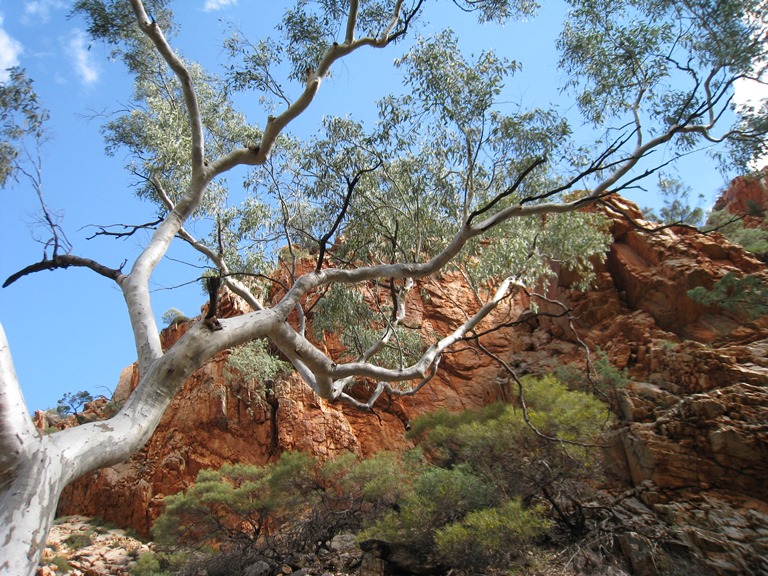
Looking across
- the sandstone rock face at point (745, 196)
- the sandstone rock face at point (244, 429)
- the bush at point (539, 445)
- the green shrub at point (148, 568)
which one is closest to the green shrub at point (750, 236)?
the sandstone rock face at point (745, 196)

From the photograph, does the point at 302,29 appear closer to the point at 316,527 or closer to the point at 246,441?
the point at 316,527

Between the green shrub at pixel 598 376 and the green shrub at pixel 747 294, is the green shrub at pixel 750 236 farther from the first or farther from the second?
the green shrub at pixel 598 376

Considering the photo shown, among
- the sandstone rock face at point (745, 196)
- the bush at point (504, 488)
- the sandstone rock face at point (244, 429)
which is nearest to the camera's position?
the bush at point (504, 488)

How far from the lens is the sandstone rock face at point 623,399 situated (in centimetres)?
796

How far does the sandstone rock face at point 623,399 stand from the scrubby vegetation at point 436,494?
3.77 ft

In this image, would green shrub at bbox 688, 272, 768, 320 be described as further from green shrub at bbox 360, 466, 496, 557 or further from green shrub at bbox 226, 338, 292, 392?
green shrub at bbox 226, 338, 292, 392

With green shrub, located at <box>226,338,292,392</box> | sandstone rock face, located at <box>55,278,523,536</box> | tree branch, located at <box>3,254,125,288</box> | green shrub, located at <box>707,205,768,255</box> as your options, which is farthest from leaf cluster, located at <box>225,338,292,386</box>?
green shrub, located at <box>707,205,768,255</box>

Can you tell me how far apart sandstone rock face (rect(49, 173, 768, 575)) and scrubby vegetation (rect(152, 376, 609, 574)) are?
3.77 feet

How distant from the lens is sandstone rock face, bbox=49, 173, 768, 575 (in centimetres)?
796

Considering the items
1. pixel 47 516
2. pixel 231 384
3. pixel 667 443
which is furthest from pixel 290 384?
pixel 47 516

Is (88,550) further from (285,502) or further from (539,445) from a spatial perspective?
(539,445)

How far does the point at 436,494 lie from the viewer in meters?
8.41

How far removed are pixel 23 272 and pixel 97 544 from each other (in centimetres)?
1255

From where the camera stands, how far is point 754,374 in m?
8.78
